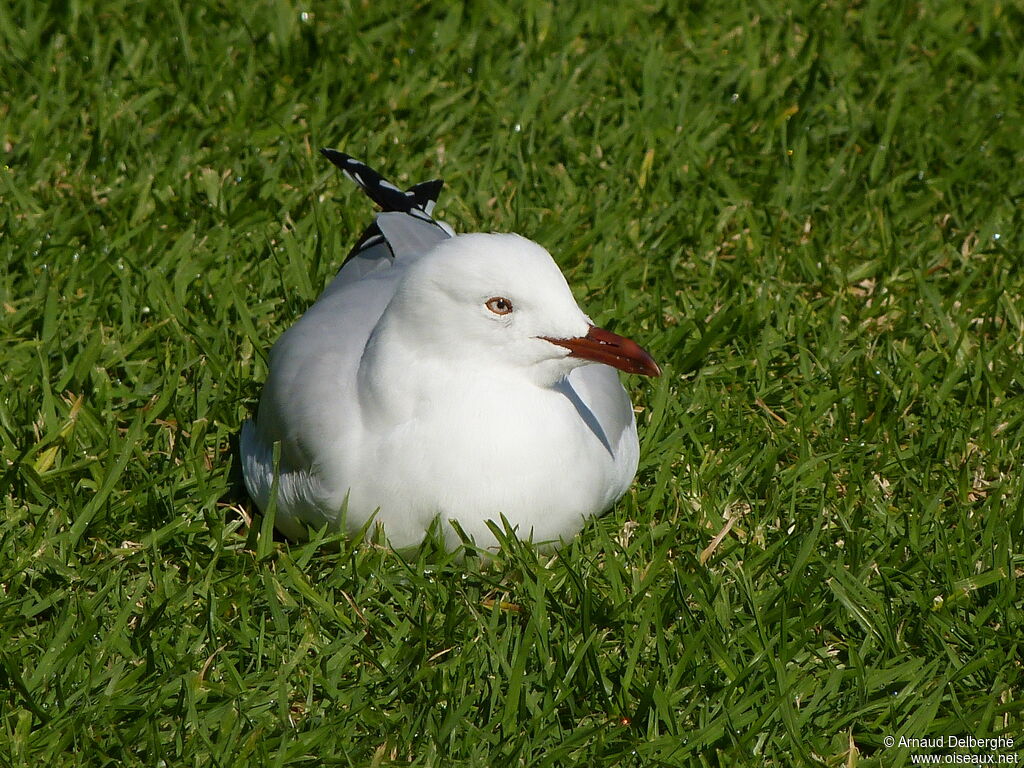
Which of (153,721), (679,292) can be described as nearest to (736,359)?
(679,292)

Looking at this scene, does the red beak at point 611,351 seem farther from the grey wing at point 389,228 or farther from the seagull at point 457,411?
the grey wing at point 389,228

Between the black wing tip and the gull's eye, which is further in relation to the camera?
the black wing tip

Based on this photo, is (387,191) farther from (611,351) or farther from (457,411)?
(611,351)

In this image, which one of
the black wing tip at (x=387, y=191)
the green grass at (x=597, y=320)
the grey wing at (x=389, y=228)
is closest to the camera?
the green grass at (x=597, y=320)

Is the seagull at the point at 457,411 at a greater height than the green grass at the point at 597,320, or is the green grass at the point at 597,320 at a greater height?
the seagull at the point at 457,411

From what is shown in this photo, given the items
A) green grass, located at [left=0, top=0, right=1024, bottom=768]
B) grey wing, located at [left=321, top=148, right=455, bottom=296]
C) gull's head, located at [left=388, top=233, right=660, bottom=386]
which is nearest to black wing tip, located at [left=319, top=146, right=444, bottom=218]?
grey wing, located at [left=321, top=148, right=455, bottom=296]

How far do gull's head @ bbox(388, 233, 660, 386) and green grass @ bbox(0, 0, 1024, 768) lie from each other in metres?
0.57

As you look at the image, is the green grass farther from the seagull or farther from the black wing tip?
the black wing tip

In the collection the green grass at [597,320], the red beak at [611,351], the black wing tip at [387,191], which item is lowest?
the green grass at [597,320]

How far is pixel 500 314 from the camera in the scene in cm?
333

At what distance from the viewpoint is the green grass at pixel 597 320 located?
3230 millimetres

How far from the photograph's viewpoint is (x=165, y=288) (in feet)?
15.3

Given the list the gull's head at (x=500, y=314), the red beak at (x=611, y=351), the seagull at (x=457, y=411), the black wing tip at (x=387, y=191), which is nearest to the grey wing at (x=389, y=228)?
the black wing tip at (x=387, y=191)

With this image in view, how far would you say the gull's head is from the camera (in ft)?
10.8
